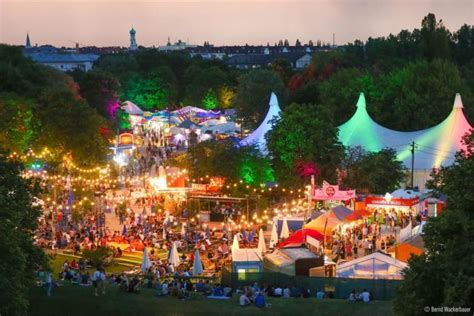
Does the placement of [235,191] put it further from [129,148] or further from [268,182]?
[129,148]

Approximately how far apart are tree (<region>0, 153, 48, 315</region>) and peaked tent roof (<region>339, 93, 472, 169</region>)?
19721 millimetres

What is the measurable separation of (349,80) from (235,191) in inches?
860

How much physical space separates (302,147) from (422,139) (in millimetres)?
5297

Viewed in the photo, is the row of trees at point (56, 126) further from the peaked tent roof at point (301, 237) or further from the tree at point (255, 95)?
the tree at point (255, 95)

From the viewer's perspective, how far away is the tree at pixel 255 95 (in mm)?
60875

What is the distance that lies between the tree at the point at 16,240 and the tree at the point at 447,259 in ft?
22.5

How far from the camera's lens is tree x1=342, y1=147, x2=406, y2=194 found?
3253 cm

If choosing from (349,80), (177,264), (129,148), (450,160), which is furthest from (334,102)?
(177,264)

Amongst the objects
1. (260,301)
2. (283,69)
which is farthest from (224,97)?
(260,301)

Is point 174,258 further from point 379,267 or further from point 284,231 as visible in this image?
point 379,267

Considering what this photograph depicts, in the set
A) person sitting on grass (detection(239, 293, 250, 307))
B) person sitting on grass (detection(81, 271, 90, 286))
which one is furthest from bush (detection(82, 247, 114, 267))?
person sitting on grass (detection(239, 293, 250, 307))

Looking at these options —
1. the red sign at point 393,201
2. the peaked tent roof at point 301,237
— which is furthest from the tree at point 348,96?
the peaked tent roof at point 301,237

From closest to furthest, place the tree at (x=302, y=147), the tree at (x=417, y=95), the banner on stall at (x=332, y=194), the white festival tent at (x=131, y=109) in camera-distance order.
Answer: the banner on stall at (x=332, y=194) < the tree at (x=302, y=147) < the tree at (x=417, y=95) < the white festival tent at (x=131, y=109)

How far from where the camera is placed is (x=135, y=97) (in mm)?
85000
